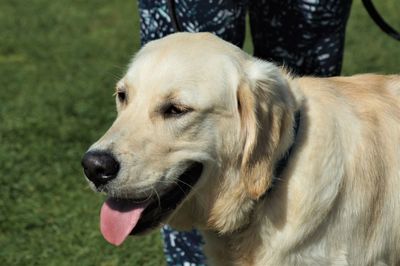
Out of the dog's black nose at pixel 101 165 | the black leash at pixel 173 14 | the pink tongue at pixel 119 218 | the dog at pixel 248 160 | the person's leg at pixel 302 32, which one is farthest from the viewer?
the person's leg at pixel 302 32

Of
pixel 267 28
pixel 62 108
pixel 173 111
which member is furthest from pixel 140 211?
pixel 62 108

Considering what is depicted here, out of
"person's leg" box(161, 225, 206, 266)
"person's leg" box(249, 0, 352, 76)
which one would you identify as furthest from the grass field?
"person's leg" box(249, 0, 352, 76)

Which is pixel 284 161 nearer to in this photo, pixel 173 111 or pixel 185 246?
pixel 173 111

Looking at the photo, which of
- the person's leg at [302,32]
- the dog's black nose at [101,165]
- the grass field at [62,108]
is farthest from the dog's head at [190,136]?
the grass field at [62,108]

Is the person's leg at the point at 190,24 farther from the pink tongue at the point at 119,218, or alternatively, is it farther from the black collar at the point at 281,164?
the pink tongue at the point at 119,218

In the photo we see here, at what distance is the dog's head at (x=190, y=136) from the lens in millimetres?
3562

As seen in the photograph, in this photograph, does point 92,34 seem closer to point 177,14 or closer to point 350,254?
point 177,14

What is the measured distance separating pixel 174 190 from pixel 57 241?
2113mm

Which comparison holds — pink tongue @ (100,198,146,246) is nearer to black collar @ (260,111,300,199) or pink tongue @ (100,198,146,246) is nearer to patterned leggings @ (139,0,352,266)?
black collar @ (260,111,300,199)

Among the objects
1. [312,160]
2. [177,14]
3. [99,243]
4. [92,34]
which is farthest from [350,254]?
[92,34]

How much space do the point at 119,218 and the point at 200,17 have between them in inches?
46.7

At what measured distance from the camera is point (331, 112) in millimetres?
3854

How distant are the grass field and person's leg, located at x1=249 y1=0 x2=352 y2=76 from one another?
1.47m

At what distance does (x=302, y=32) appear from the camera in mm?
4770
